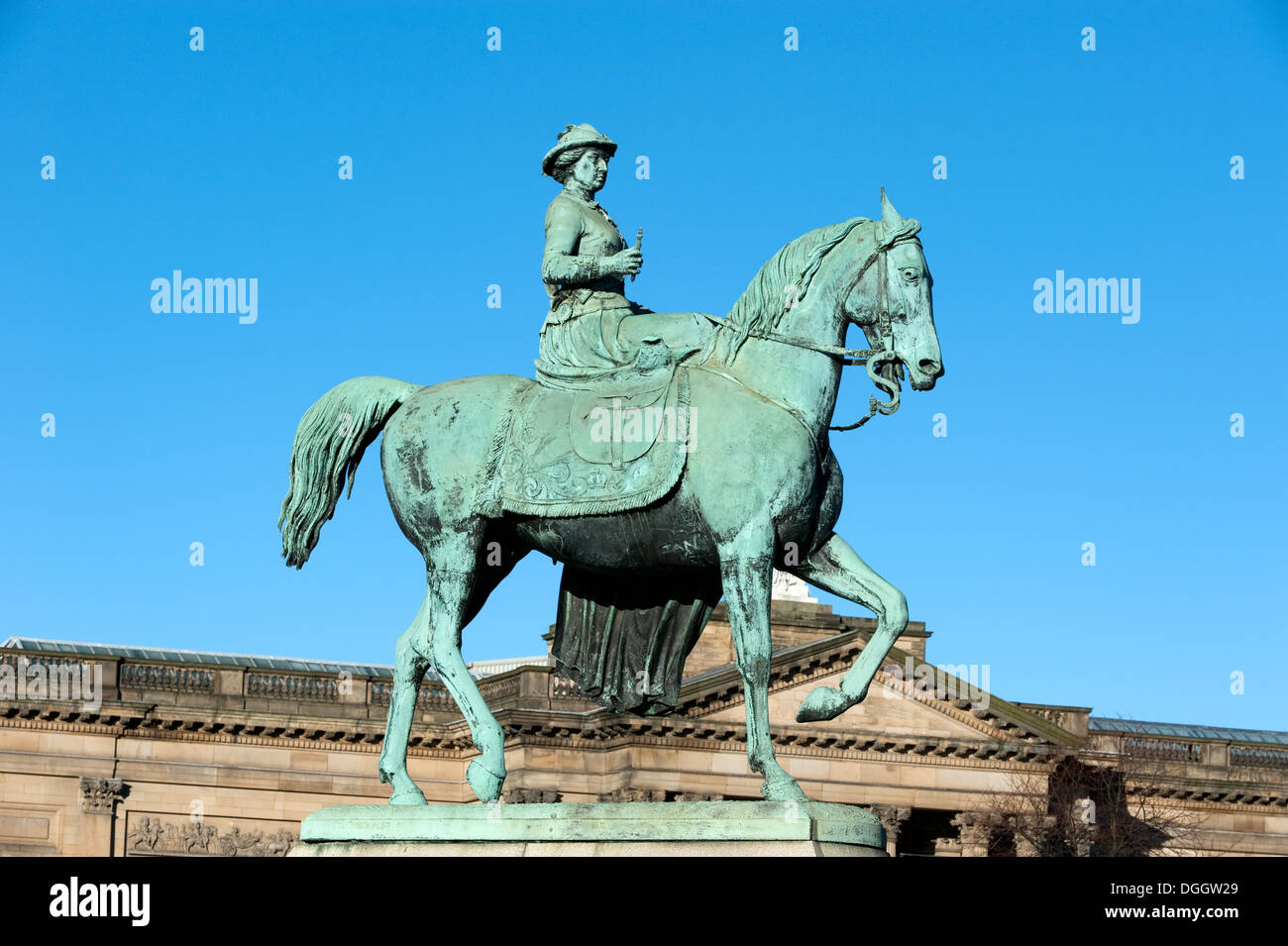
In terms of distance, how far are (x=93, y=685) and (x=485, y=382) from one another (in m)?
48.8

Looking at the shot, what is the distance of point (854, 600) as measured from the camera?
1425 centimetres

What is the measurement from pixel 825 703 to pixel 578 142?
4.07 m

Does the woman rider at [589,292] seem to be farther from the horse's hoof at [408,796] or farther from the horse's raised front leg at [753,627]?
the horse's hoof at [408,796]

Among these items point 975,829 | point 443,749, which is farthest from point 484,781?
point 975,829

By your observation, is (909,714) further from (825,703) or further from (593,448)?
(825,703)

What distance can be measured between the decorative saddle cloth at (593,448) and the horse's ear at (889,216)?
1513mm

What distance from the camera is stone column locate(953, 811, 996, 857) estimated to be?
2493 inches

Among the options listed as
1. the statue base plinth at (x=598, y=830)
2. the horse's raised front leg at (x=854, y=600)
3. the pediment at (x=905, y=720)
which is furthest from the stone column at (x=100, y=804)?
the horse's raised front leg at (x=854, y=600)

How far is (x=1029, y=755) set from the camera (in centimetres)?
6531

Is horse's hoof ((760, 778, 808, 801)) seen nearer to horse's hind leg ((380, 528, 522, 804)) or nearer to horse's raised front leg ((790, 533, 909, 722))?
horse's raised front leg ((790, 533, 909, 722))

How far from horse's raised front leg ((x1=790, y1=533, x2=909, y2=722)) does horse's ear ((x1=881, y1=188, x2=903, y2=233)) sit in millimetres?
1906

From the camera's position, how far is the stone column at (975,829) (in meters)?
63.3
